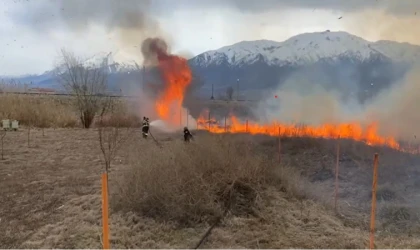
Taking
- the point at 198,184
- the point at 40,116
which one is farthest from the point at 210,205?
the point at 40,116

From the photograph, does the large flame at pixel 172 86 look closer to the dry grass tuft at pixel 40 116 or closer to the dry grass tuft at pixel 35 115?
the dry grass tuft at pixel 40 116

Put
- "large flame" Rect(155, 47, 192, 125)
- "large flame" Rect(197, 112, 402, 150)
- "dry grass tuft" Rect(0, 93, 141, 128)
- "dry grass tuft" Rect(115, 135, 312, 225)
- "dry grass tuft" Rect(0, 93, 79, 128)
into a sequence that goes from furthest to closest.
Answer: "dry grass tuft" Rect(0, 93, 79, 128) → "dry grass tuft" Rect(0, 93, 141, 128) → "large flame" Rect(155, 47, 192, 125) → "large flame" Rect(197, 112, 402, 150) → "dry grass tuft" Rect(115, 135, 312, 225)

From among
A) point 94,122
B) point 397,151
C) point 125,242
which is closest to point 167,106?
point 94,122

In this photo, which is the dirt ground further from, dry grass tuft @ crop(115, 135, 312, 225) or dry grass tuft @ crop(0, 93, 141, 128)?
dry grass tuft @ crop(0, 93, 141, 128)

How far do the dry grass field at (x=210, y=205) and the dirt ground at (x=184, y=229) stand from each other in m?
0.02

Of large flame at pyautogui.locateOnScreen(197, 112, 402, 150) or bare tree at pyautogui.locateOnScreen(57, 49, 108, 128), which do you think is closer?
large flame at pyautogui.locateOnScreen(197, 112, 402, 150)

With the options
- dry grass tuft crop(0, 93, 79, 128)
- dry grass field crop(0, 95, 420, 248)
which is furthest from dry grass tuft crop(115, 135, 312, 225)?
dry grass tuft crop(0, 93, 79, 128)

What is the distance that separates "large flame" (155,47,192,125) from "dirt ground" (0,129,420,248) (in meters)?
15.3

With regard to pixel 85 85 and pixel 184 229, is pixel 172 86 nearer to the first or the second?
pixel 85 85

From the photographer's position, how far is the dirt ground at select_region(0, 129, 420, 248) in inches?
288

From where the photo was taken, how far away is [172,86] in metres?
29.0

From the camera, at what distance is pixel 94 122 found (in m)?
31.6

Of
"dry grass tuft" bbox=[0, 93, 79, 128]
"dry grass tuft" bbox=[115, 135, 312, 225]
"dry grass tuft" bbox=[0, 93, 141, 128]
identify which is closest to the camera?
"dry grass tuft" bbox=[115, 135, 312, 225]

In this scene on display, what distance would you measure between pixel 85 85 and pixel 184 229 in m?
26.5
